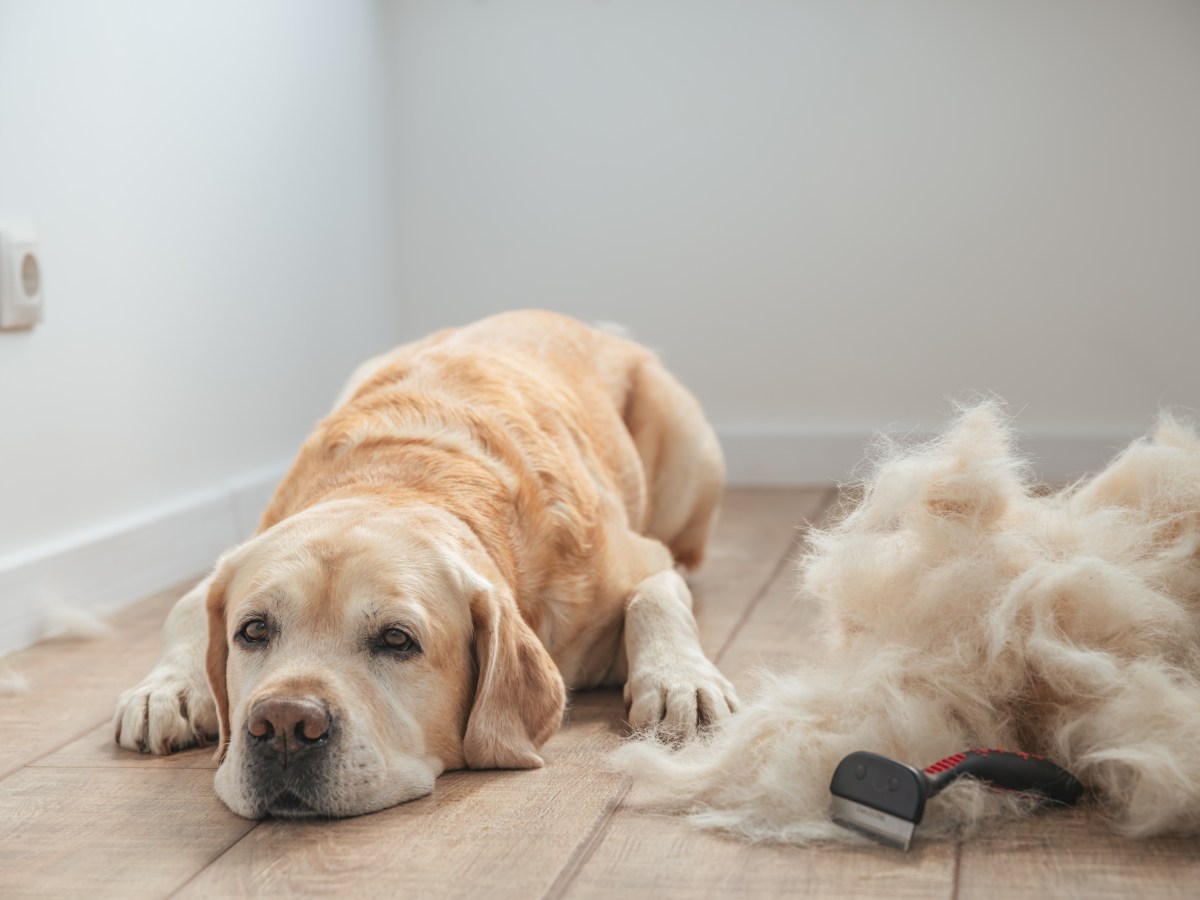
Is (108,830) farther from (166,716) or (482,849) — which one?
(482,849)

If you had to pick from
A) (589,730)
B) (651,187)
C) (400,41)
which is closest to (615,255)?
(651,187)

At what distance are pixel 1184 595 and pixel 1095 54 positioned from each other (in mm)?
2697

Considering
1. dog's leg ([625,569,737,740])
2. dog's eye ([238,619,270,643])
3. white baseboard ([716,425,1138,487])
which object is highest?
dog's eye ([238,619,270,643])

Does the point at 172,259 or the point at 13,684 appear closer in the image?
the point at 13,684

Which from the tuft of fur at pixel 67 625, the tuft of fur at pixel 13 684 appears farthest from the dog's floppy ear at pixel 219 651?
the tuft of fur at pixel 67 625

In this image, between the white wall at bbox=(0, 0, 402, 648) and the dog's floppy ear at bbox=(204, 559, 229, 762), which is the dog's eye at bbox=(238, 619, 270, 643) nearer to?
the dog's floppy ear at bbox=(204, 559, 229, 762)

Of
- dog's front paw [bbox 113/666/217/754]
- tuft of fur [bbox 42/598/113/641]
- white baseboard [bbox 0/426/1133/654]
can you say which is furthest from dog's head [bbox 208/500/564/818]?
tuft of fur [bbox 42/598/113/641]

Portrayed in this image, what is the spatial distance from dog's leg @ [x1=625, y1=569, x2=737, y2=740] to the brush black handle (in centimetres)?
44

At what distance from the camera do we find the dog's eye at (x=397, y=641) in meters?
1.68

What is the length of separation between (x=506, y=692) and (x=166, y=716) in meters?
0.50

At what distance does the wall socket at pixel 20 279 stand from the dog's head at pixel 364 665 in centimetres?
104

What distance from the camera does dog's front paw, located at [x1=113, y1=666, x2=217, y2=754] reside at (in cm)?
194

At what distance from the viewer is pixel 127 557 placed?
2945 millimetres

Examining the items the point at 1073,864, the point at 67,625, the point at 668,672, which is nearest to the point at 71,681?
the point at 67,625
